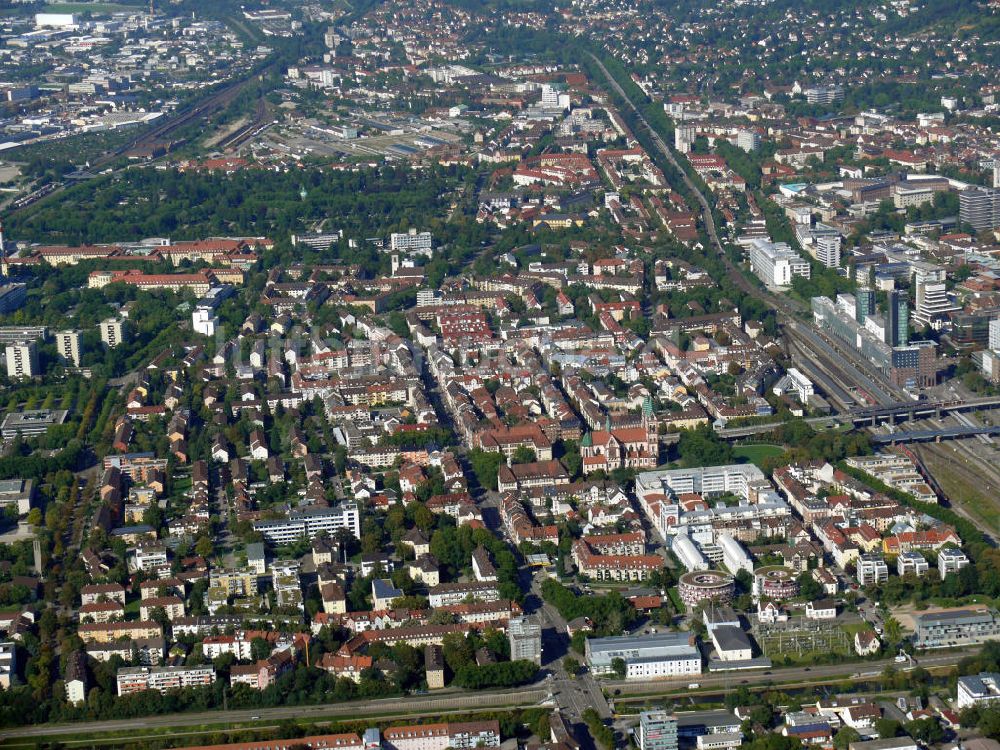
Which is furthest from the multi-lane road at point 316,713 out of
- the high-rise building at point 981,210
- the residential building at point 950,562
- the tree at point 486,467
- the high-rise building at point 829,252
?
the high-rise building at point 981,210

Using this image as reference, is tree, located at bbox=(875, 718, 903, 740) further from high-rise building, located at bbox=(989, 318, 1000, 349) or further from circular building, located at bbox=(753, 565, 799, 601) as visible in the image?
high-rise building, located at bbox=(989, 318, 1000, 349)

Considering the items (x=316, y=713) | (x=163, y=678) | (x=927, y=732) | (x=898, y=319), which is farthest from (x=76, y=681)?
(x=898, y=319)

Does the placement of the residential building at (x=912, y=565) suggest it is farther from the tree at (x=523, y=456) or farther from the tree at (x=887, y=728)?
the tree at (x=523, y=456)

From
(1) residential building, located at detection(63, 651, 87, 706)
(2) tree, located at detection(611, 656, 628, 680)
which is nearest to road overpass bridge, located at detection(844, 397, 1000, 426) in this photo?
(2) tree, located at detection(611, 656, 628, 680)

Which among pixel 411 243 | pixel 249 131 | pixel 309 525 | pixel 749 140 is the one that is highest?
pixel 309 525

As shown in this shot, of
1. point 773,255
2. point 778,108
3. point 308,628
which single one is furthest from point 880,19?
point 308,628

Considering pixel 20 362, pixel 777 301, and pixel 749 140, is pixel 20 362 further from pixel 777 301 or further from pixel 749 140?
pixel 749 140

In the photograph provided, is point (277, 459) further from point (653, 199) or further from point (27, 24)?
point (27, 24)
